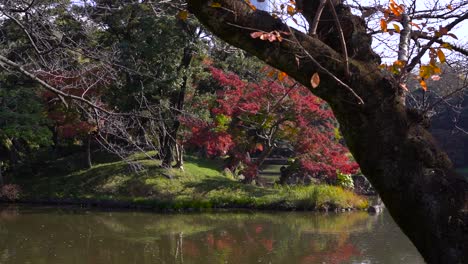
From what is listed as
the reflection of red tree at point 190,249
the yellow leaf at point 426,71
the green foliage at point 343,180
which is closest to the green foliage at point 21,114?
the reflection of red tree at point 190,249

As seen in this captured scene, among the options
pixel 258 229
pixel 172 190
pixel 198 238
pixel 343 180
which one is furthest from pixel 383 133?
pixel 343 180

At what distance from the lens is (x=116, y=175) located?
1465cm

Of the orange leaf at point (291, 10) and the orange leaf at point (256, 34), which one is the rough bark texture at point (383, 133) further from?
the orange leaf at point (291, 10)

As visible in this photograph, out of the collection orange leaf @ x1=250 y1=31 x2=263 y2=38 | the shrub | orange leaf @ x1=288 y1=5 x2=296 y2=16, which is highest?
orange leaf @ x1=288 y1=5 x2=296 y2=16

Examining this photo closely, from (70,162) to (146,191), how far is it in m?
3.72

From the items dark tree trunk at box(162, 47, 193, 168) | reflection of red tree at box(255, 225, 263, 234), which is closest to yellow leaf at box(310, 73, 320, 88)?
reflection of red tree at box(255, 225, 263, 234)

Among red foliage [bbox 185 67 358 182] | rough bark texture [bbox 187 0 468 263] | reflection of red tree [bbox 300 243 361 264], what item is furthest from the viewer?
red foliage [bbox 185 67 358 182]

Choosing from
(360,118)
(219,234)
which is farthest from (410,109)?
(219,234)

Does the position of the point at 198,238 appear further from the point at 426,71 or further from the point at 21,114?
the point at 426,71

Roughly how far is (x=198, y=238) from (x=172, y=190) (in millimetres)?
4224

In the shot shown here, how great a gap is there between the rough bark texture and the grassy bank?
1142 centimetres

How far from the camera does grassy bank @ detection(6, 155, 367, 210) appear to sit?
515 inches

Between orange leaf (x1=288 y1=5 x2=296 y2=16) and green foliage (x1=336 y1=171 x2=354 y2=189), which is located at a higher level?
orange leaf (x1=288 y1=5 x2=296 y2=16)

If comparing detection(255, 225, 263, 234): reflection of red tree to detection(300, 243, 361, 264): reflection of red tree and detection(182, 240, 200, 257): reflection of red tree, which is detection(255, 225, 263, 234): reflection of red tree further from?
detection(300, 243, 361, 264): reflection of red tree
